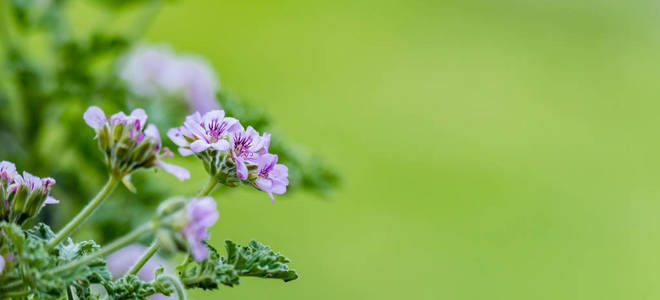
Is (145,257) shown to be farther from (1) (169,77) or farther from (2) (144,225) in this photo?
(1) (169,77)

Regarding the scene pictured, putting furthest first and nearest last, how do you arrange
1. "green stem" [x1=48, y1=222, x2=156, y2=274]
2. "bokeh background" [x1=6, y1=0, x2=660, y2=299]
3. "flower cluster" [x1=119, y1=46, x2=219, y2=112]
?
"bokeh background" [x1=6, y1=0, x2=660, y2=299] < "flower cluster" [x1=119, y1=46, x2=219, y2=112] < "green stem" [x1=48, y1=222, x2=156, y2=274]

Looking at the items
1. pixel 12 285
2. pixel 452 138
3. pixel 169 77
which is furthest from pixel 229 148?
pixel 452 138

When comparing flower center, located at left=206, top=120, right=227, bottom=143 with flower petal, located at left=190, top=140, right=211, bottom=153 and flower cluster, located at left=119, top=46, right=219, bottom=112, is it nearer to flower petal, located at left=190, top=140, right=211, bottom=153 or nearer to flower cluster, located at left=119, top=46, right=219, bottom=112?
flower petal, located at left=190, top=140, right=211, bottom=153

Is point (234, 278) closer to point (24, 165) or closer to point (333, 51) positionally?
point (24, 165)

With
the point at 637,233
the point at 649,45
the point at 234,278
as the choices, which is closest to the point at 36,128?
the point at 234,278

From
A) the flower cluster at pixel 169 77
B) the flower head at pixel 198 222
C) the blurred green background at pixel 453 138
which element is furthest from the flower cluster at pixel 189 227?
the blurred green background at pixel 453 138

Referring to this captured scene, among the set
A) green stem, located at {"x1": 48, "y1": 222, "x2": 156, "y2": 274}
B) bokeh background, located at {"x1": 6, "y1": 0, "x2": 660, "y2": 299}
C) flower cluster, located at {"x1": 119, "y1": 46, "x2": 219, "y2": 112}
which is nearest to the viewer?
green stem, located at {"x1": 48, "y1": 222, "x2": 156, "y2": 274}

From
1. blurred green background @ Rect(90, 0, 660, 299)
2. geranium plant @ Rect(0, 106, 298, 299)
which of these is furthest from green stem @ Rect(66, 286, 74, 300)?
blurred green background @ Rect(90, 0, 660, 299)
